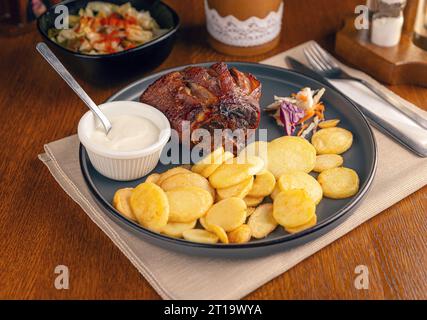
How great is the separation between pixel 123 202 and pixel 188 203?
17 centimetres

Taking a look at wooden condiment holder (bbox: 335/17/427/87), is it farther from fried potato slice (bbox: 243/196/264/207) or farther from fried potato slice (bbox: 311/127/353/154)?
fried potato slice (bbox: 243/196/264/207)

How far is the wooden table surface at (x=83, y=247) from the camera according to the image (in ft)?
4.92

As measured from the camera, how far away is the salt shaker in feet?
7.21

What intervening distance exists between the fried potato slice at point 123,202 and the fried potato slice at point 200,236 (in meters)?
0.15

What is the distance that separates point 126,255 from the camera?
155 centimetres

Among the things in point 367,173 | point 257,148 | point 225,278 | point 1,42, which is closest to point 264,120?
point 257,148

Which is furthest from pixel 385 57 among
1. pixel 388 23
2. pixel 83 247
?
pixel 83 247

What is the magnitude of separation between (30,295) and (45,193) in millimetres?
380

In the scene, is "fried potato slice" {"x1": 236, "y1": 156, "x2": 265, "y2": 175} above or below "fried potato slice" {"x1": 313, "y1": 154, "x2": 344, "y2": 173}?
above

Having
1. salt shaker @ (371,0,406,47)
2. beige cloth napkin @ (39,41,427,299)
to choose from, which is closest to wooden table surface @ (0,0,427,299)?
beige cloth napkin @ (39,41,427,299)

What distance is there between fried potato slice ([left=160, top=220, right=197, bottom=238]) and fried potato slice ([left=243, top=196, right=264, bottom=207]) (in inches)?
6.5

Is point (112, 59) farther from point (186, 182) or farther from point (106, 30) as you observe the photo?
point (186, 182)

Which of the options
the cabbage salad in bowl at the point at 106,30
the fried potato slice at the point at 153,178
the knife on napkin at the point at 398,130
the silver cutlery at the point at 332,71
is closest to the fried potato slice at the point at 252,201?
the fried potato slice at the point at 153,178
